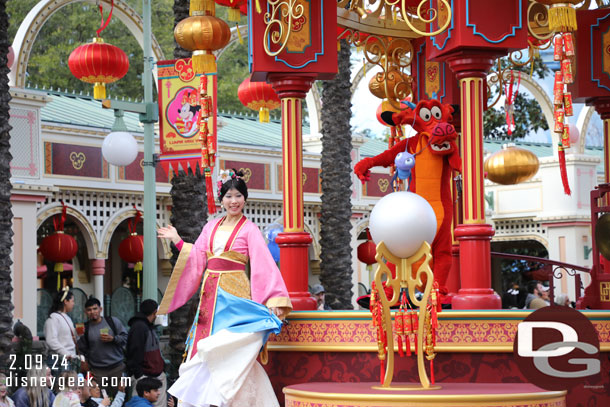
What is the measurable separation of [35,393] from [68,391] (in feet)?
1.42

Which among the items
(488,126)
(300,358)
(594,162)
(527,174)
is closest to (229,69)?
(488,126)

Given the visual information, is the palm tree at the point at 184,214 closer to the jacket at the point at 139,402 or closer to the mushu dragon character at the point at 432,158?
the jacket at the point at 139,402

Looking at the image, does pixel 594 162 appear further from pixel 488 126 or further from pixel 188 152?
pixel 188 152

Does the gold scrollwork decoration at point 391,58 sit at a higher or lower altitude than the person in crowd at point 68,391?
higher

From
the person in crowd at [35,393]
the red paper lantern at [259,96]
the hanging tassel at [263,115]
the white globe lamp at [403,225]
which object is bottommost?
the person in crowd at [35,393]

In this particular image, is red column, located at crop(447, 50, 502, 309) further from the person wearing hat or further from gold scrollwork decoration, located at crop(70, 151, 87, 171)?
gold scrollwork decoration, located at crop(70, 151, 87, 171)

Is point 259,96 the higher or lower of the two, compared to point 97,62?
lower

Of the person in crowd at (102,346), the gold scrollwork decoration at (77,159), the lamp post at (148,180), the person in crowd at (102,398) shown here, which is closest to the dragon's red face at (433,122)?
the person in crowd at (102,398)

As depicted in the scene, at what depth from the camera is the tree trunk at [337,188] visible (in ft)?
55.0

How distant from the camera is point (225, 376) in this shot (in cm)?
762

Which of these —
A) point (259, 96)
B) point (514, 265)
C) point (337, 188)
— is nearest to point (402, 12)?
point (259, 96)

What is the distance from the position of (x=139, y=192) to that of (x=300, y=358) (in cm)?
1306

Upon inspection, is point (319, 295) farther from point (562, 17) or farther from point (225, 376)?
point (562, 17)

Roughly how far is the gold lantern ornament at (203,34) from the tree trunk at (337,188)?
280 inches
